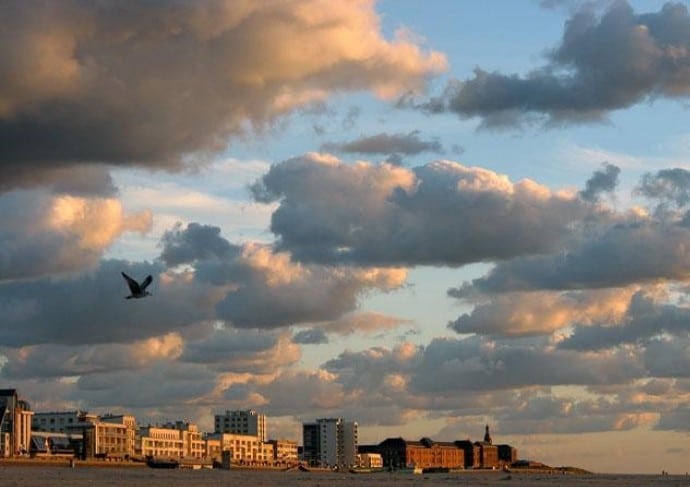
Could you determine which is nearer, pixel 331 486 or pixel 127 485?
pixel 127 485

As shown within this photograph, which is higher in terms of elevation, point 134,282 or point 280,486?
point 134,282

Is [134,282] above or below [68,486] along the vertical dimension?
above

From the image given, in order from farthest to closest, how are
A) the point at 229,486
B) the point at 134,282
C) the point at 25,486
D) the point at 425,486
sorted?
the point at 425,486 → the point at 229,486 → the point at 25,486 → the point at 134,282

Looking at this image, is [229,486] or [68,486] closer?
[68,486]

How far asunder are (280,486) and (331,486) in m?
18.9

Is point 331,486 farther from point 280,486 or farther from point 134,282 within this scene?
point 134,282


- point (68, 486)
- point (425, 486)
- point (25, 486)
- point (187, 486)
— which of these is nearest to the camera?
point (25, 486)

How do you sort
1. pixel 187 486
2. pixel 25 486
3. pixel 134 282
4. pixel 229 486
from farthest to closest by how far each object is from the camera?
pixel 229 486 → pixel 187 486 → pixel 25 486 → pixel 134 282

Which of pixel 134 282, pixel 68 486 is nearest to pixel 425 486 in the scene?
pixel 68 486

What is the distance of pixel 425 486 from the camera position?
196 meters

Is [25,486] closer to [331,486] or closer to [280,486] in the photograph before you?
[280,486]

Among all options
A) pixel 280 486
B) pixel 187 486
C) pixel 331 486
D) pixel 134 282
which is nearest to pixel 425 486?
pixel 331 486

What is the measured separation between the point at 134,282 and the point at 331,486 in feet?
274

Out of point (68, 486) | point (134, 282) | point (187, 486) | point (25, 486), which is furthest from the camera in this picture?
point (187, 486)
